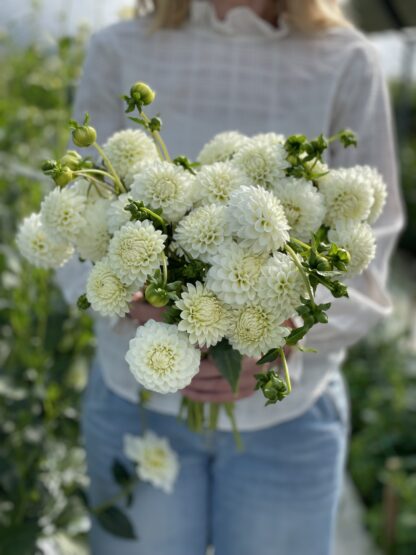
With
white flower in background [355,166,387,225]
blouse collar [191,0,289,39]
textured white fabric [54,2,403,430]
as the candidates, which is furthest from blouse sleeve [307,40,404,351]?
white flower in background [355,166,387,225]

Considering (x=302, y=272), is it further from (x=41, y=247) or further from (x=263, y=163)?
(x=41, y=247)

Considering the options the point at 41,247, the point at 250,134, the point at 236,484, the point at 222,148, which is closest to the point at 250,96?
the point at 250,134

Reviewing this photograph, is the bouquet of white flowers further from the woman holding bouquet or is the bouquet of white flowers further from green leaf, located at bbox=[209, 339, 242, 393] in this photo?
the woman holding bouquet

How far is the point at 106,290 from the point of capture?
23.7 inches

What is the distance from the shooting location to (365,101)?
989mm

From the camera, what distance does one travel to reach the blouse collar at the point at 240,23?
3.42 feet

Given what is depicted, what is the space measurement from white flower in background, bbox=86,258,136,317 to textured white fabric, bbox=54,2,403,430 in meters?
0.35

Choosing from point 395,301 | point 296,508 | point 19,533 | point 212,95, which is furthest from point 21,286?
point 395,301

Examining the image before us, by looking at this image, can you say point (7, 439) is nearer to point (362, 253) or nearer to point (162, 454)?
point (162, 454)

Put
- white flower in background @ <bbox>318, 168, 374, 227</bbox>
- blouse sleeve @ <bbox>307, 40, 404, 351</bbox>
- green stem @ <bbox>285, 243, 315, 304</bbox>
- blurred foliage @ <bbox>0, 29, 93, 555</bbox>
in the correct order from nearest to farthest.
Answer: green stem @ <bbox>285, 243, 315, 304</bbox> < white flower in background @ <bbox>318, 168, 374, 227</bbox> < blouse sleeve @ <bbox>307, 40, 404, 351</bbox> < blurred foliage @ <bbox>0, 29, 93, 555</bbox>

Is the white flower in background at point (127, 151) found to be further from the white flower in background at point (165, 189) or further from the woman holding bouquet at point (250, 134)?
the woman holding bouquet at point (250, 134)

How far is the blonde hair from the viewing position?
1017mm

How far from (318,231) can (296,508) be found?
522 mm

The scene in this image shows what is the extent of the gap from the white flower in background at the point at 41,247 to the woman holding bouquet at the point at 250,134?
0.25 m
